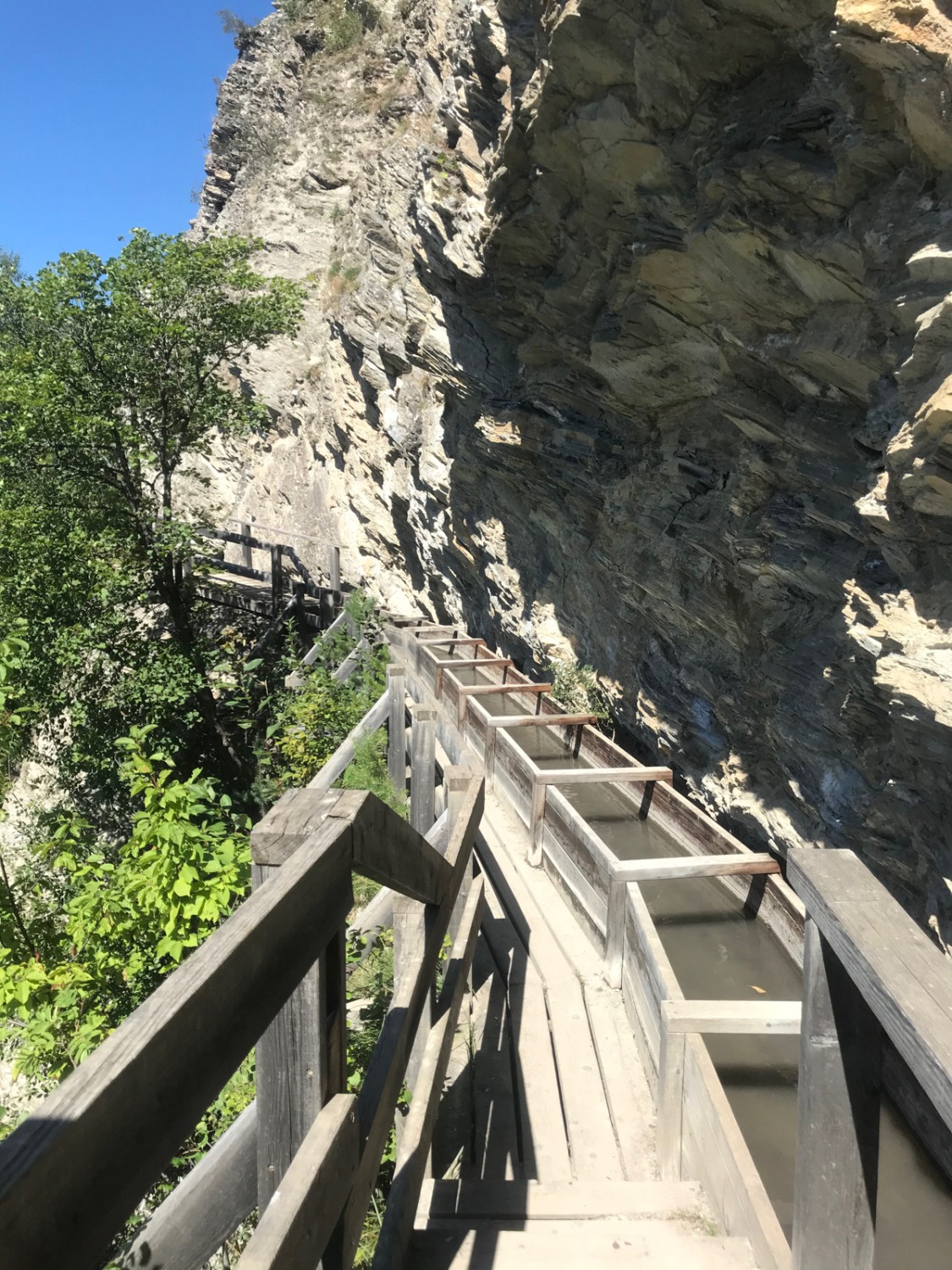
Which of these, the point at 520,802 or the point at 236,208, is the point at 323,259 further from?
the point at 520,802

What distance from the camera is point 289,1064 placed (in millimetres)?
1343

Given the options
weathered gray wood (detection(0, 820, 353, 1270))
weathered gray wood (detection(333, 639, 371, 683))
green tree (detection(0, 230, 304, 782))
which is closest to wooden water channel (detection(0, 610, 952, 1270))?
weathered gray wood (detection(0, 820, 353, 1270))

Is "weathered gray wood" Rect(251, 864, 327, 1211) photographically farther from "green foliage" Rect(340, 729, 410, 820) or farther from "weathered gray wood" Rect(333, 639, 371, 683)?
"weathered gray wood" Rect(333, 639, 371, 683)

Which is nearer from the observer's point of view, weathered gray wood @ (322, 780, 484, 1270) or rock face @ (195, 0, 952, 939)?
weathered gray wood @ (322, 780, 484, 1270)

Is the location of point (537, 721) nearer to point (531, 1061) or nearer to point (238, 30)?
point (531, 1061)

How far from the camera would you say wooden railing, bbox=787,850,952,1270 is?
52.6 inches

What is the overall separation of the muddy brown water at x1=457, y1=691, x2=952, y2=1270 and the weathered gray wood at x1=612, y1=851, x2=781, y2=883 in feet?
1.56

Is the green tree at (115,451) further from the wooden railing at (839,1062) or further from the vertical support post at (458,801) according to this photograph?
the wooden railing at (839,1062)

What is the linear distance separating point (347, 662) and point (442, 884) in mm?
9075

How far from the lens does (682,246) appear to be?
6473mm

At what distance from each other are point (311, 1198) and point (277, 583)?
50.7 feet

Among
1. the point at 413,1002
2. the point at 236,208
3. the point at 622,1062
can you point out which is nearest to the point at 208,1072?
the point at 413,1002

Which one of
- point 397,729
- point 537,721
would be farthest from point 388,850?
point 537,721

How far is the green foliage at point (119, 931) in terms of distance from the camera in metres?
3.79
